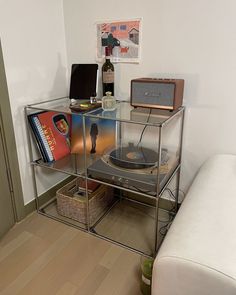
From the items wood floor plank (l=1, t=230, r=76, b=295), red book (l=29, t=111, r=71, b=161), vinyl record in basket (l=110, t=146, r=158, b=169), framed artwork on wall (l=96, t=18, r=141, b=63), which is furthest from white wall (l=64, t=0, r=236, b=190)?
wood floor plank (l=1, t=230, r=76, b=295)

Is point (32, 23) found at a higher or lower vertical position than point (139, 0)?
lower

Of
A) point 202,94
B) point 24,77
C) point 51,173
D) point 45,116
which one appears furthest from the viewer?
point 51,173

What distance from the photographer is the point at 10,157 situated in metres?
1.70

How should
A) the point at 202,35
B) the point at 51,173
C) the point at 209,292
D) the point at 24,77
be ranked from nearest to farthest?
the point at 209,292 → the point at 202,35 → the point at 24,77 → the point at 51,173

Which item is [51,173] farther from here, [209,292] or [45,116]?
[209,292]

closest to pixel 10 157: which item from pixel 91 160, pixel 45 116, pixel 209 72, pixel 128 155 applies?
pixel 45 116

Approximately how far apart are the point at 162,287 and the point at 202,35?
132 cm

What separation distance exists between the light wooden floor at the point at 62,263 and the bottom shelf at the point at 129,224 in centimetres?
6

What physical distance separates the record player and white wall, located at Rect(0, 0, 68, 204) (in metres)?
0.58

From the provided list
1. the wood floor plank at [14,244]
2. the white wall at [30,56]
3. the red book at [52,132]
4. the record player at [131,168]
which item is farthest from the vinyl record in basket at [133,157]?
the wood floor plank at [14,244]

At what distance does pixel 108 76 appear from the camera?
1.78 metres

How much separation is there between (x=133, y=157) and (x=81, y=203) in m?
0.49

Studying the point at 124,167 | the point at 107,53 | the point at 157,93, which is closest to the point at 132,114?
the point at 157,93

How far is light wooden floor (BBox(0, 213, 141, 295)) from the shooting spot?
137 cm
